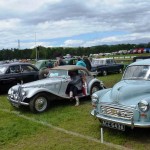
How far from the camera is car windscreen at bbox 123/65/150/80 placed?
8320 millimetres

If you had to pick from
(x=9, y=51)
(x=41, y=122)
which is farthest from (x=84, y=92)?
(x=9, y=51)

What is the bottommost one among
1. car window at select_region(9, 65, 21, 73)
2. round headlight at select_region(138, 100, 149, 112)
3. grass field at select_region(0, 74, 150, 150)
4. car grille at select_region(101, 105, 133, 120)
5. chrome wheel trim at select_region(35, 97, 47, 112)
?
grass field at select_region(0, 74, 150, 150)

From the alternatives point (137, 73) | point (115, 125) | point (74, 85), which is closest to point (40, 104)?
point (74, 85)

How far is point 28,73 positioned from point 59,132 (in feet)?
28.6

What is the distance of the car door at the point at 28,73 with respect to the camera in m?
16.4

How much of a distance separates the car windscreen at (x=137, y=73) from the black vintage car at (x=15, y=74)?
8.13 metres

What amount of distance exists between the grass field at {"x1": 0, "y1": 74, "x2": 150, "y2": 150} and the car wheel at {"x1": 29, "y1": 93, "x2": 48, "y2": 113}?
24cm

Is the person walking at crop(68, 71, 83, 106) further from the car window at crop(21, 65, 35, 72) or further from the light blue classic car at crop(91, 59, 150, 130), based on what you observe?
the car window at crop(21, 65, 35, 72)

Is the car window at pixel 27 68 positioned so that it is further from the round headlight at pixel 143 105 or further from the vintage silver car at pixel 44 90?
the round headlight at pixel 143 105

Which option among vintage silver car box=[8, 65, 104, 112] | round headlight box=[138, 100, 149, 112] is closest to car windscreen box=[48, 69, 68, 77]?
vintage silver car box=[8, 65, 104, 112]

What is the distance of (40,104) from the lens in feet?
35.5

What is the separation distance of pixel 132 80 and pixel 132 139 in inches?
67.9

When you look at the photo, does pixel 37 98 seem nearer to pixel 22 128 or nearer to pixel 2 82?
pixel 22 128

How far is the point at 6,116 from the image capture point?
10531mm
